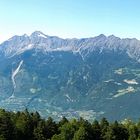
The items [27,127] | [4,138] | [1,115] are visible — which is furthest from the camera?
[27,127]

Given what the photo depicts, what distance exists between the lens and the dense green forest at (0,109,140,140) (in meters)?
118

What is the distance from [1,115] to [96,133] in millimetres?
30322

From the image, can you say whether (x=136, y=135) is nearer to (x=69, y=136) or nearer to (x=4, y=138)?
(x=69, y=136)

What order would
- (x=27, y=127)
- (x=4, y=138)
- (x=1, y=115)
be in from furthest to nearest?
(x=27, y=127)
(x=1, y=115)
(x=4, y=138)

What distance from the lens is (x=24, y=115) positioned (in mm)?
124750

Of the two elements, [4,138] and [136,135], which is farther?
[136,135]

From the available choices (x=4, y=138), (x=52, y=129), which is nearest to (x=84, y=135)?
(x=52, y=129)

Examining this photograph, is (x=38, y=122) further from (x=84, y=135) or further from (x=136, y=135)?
(x=136, y=135)

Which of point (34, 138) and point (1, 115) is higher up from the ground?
point (1, 115)

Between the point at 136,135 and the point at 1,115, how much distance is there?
142 ft

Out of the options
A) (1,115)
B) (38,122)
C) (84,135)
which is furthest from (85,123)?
(1,115)

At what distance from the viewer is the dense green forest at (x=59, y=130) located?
118 meters

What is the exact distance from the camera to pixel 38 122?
127 meters

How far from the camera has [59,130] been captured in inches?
5069
